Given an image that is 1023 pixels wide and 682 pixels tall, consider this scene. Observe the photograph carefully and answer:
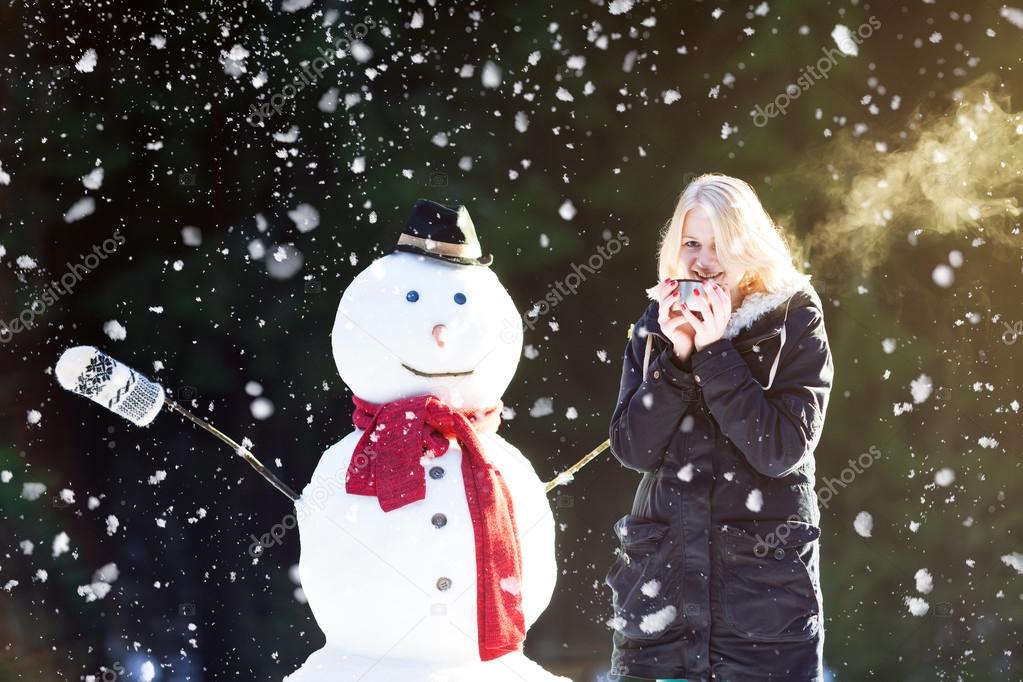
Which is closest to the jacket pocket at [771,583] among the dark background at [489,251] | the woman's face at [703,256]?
the woman's face at [703,256]

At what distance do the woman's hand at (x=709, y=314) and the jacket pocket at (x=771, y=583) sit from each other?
334 mm

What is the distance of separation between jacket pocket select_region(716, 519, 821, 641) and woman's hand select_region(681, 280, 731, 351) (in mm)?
334

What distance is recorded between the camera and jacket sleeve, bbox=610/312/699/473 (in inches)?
74.9

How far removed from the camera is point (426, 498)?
8.33 ft

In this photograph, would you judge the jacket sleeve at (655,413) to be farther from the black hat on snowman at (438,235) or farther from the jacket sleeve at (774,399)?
the black hat on snowman at (438,235)

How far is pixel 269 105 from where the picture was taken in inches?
139

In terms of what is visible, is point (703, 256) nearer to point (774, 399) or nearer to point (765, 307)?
point (765, 307)

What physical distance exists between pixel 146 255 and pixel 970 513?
9.94 ft

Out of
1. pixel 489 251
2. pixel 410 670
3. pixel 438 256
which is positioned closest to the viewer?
→ pixel 410 670

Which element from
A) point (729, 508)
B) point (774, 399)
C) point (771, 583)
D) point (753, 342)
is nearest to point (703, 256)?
point (753, 342)

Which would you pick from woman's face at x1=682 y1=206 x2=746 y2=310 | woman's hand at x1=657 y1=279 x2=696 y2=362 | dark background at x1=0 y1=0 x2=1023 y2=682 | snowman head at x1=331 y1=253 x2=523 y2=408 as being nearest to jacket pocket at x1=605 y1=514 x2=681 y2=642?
woman's hand at x1=657 y1=279 x2=696 y2=362

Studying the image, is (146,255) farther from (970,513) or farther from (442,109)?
(970,513)

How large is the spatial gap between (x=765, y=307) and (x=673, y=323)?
181 millimetres

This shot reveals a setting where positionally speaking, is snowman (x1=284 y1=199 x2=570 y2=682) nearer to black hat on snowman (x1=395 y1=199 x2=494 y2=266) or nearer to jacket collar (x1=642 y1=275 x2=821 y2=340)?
black hat on snowman (x1=395 y1=199 x2=494 y2=266)
